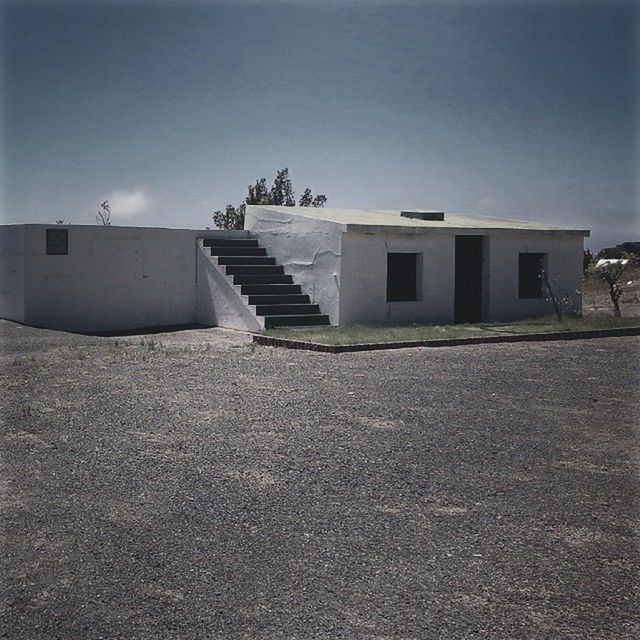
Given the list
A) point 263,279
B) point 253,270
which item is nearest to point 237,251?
point 253,270

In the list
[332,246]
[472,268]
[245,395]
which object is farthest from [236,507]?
[472,268]

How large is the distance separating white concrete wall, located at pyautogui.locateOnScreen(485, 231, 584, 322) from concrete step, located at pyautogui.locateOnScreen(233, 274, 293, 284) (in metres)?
4.13

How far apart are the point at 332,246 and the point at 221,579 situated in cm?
1209

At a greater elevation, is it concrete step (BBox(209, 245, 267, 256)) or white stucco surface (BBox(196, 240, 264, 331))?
concrete step (BBox(209, 245, 267, 256))

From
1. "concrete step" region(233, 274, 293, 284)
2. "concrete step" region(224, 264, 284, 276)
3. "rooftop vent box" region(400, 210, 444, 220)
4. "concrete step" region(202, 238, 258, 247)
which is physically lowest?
"concrete step" region(233, 274, 293, 284)

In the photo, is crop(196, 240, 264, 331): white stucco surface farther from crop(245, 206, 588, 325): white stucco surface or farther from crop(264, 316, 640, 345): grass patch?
crop(245, 206, 588, 325): white stucco surface

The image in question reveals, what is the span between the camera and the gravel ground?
3553 mm

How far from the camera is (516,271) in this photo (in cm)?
1781

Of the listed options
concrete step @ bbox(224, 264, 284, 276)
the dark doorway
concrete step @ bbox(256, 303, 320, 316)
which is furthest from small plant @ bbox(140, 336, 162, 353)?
the dark doorway

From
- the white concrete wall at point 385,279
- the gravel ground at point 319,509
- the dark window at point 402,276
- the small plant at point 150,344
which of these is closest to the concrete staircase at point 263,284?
the white concrete wall at point 385,279

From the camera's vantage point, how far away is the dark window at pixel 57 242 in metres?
15.8

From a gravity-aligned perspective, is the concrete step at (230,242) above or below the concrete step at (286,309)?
above

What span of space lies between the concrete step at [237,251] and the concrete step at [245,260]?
19 cm

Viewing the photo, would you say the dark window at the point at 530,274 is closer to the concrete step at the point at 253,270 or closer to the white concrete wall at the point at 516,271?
the white concrete wall at the point at 516,271
